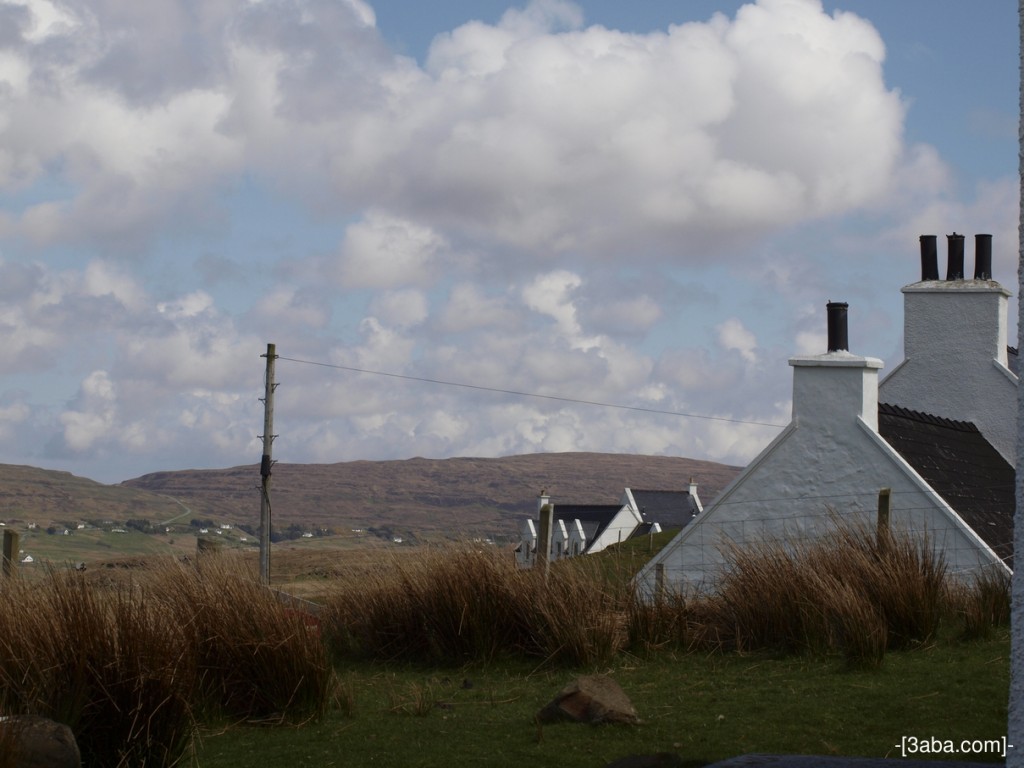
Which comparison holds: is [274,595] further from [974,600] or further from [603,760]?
[974,600]

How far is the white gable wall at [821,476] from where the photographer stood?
1379cm

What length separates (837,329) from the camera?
14719mm

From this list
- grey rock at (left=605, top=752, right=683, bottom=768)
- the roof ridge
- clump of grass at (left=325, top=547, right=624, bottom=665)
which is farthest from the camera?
the roof ridge

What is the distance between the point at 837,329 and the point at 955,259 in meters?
5.33

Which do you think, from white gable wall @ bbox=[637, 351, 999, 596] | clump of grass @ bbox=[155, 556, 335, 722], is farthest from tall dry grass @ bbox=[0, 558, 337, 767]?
white gable wall @ bbox=[637, 351, 999, 596]

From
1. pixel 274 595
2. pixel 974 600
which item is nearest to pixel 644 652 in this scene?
pixel 974 600

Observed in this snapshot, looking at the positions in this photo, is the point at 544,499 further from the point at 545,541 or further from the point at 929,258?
the point at 545,541

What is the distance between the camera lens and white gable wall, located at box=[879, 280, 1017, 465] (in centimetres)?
1817

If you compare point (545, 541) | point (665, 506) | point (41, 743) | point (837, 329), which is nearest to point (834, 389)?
point (837, 329)

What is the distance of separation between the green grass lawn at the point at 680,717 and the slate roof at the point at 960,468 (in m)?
3.91

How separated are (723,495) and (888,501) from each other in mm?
2465

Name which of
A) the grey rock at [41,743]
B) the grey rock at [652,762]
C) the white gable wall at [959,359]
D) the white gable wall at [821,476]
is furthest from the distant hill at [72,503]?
the grey rock at [652,762]

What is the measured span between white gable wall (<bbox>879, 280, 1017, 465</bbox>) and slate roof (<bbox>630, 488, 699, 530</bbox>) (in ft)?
135

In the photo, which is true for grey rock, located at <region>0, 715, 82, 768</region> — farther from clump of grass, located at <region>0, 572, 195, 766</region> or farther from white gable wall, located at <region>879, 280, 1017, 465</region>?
white gable wall, located at <region>879, 280, 1017, 465</region>
